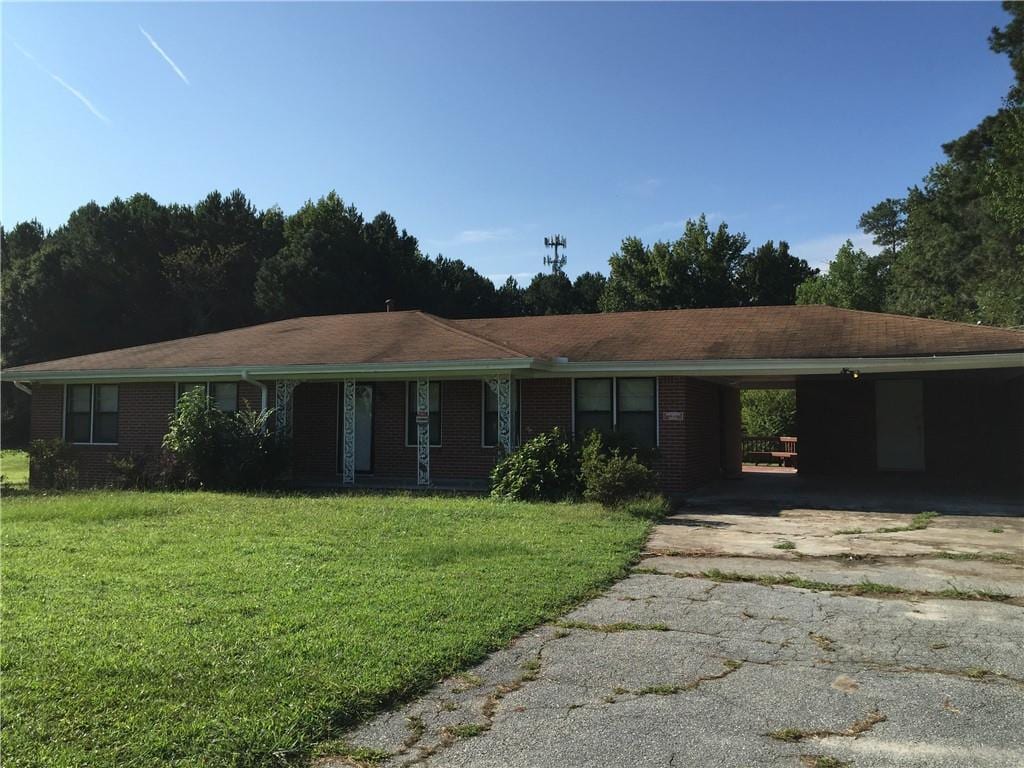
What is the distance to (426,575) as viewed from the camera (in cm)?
690

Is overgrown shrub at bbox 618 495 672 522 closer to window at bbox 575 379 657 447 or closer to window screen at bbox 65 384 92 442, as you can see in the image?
window at bbox 575 379 657 447

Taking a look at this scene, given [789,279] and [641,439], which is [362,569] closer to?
[641,439]

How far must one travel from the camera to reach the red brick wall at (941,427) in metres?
16.0

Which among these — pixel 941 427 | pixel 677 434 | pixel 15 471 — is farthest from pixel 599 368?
pixel 15 471

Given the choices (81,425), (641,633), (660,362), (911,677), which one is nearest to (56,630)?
(641,633)

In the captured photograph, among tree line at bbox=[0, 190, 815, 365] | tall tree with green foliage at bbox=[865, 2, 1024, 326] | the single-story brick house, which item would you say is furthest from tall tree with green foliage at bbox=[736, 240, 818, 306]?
the single-story brick house

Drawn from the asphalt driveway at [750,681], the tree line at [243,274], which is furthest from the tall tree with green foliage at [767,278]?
the asphalt driveway at [750,681]

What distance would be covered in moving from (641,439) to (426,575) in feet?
26.0

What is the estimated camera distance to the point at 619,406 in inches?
567

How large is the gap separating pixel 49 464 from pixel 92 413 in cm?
161

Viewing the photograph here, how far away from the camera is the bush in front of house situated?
47.7 ft

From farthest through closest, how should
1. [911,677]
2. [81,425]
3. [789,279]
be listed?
[789,279], [81,425], [911,677]

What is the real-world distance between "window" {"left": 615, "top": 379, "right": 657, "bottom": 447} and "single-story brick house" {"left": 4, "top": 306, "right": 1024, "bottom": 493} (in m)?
0.03

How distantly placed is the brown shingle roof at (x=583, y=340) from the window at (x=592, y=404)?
0.62 m
